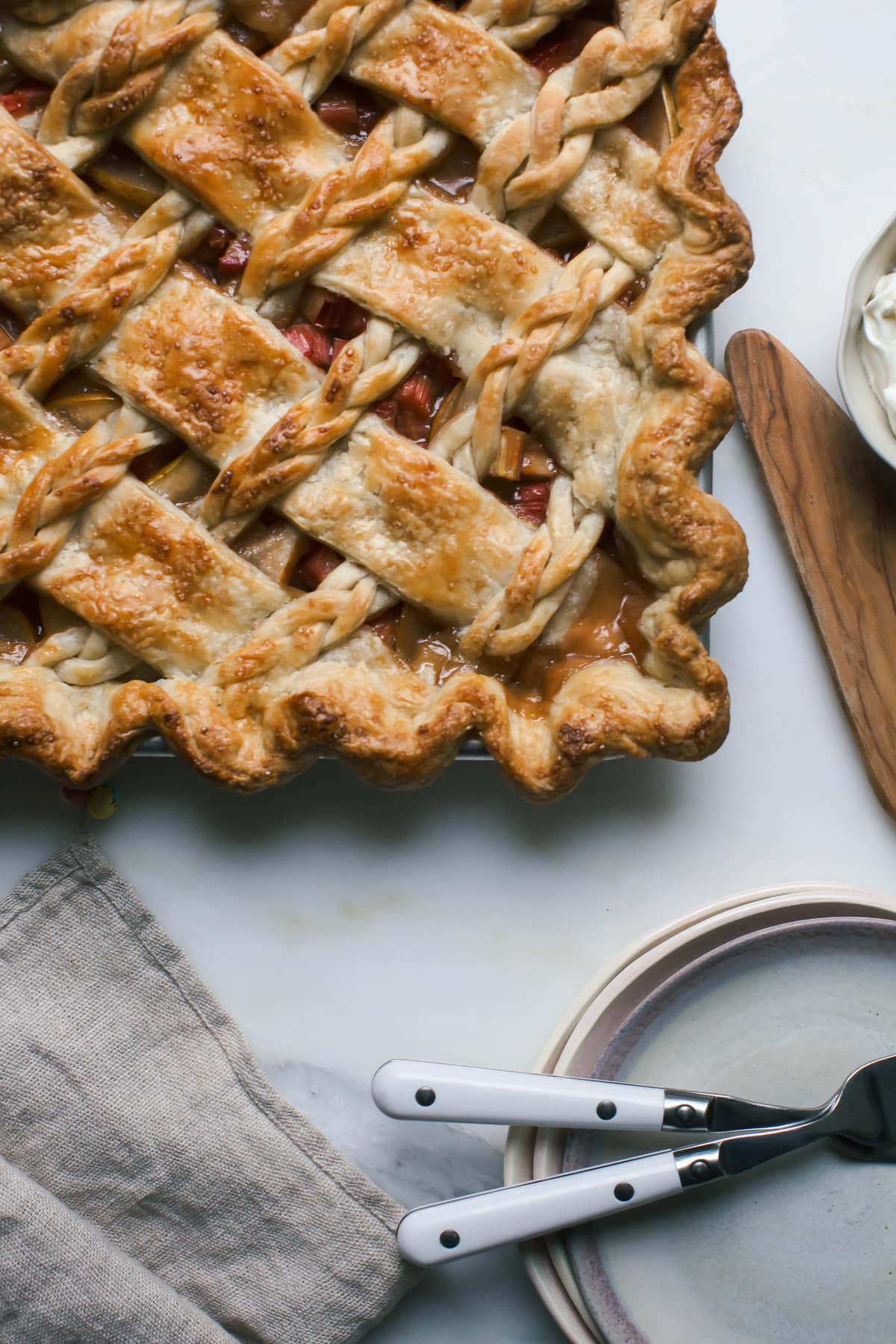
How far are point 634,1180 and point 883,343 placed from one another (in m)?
1.09

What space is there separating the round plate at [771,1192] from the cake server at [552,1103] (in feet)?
0.18

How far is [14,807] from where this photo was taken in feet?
5.20

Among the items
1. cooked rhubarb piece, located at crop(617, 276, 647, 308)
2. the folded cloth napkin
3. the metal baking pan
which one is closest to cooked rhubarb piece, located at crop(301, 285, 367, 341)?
cooked rhubarb piece, located at crop(617, 276, 647, 308)

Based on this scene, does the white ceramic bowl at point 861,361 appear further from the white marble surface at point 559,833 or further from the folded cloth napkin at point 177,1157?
the folded cloth napkin at point 177,1157

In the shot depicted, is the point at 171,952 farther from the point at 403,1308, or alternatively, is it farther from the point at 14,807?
the point at 403,1308

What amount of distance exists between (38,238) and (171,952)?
0.97 meters

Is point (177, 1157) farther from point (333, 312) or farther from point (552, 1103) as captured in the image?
point (333, 312)

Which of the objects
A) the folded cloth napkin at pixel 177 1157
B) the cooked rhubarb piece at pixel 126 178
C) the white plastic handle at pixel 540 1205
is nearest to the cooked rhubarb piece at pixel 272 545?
the cooked rhubarb piece at pixel 126 178

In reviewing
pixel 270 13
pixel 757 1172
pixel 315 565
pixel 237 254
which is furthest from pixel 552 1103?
pixel 270 13

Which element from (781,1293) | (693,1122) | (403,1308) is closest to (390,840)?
(693,1122)

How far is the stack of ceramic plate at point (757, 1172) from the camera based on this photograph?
139 centimetres

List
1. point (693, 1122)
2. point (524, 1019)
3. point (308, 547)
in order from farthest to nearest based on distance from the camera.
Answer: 1. point (524, 1019)
2. point (308, 547)
3. point (693, 1122)

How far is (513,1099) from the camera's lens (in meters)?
1.33

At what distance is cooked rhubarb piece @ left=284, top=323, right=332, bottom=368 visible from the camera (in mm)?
1402
